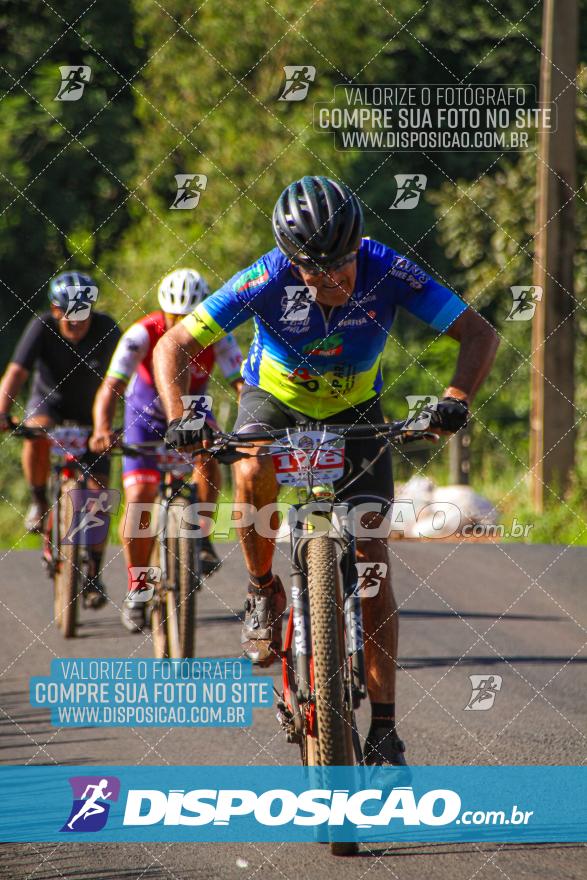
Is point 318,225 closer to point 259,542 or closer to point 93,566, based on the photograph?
point 259,542

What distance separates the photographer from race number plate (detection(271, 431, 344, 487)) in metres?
4.85

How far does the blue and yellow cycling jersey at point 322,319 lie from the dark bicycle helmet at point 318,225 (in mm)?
227

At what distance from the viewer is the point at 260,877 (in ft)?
14.5

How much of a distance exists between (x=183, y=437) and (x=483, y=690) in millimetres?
2585

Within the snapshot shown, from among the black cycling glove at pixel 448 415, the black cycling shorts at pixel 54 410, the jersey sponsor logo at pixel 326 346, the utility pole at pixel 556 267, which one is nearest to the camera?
the black cycling glove at pixel 448 415

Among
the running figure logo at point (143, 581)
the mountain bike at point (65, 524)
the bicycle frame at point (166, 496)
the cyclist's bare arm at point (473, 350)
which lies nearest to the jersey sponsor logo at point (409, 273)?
the cyclist's bare arm at point (473, 350)

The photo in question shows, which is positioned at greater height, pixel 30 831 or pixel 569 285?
pixel 569 285

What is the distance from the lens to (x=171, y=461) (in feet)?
26.2

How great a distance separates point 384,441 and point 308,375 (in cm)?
49

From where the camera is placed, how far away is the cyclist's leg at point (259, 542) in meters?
5.23

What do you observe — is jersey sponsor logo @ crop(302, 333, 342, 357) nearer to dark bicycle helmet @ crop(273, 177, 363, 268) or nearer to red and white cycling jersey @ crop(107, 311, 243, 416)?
dark bicycle helmet @ crop(273, 177, 363, 268)

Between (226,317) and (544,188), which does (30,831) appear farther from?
(544,188)

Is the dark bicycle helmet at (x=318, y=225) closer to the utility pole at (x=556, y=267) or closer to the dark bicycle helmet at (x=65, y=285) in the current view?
the dark bicycle helmet at (x=65, y=285)

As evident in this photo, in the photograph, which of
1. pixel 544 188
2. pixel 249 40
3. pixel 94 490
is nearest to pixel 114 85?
pixel 249 40
